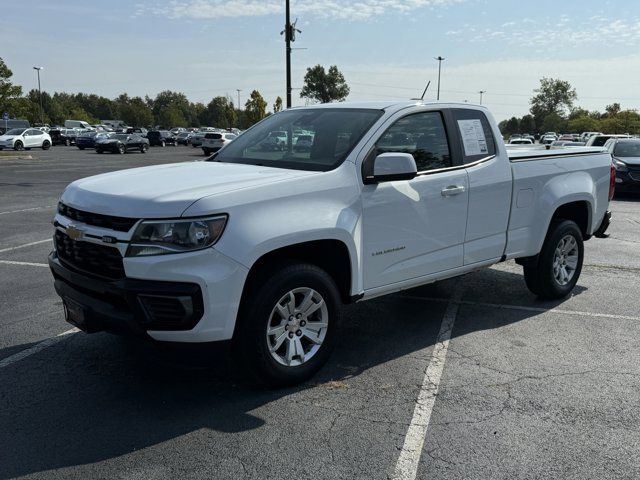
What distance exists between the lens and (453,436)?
3.42 meters

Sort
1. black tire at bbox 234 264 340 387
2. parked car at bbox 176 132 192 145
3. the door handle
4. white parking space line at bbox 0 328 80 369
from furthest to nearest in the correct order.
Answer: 1. parked car at bbox 176 132 192 145
2. the door handle
3. white parking space line at bbox 0 328 80 369
4. black tire at bbox 234 264 340 387

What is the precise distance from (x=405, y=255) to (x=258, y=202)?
1405mm

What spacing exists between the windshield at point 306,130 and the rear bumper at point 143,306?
1.37m

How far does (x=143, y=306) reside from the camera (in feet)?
11.3

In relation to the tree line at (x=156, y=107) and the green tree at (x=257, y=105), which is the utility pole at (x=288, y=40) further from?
the green tree at (x=257, y=105)

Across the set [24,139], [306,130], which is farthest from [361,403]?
[24,139]

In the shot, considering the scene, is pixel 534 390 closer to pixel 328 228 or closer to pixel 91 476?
pixel 328 228

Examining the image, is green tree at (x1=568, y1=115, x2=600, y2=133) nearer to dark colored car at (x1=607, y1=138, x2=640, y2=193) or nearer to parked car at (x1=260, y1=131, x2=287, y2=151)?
dark colored car at (x1=607, y1=138, x2=640, y2=193)

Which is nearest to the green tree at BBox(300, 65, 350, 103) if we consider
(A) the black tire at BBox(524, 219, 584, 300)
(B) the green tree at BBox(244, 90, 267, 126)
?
(B) the green tree at BBox(244, 90, 267, 126)

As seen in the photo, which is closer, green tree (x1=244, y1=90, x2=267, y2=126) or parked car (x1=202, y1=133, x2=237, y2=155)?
parked car (x1=202, y1=133, x2=237, y2=155)

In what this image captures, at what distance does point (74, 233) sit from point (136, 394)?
111cm

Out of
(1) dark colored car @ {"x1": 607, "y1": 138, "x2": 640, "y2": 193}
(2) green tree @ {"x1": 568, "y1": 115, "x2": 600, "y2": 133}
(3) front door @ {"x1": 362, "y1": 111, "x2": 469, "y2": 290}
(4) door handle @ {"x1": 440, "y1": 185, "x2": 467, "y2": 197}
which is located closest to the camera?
(3) front door @ {"x1": 362, "y1": 111, "x2": 469, "y2": 290}

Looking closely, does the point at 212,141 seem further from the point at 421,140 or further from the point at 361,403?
the point at 361,403

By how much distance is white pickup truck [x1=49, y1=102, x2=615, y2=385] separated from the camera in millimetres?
3445
